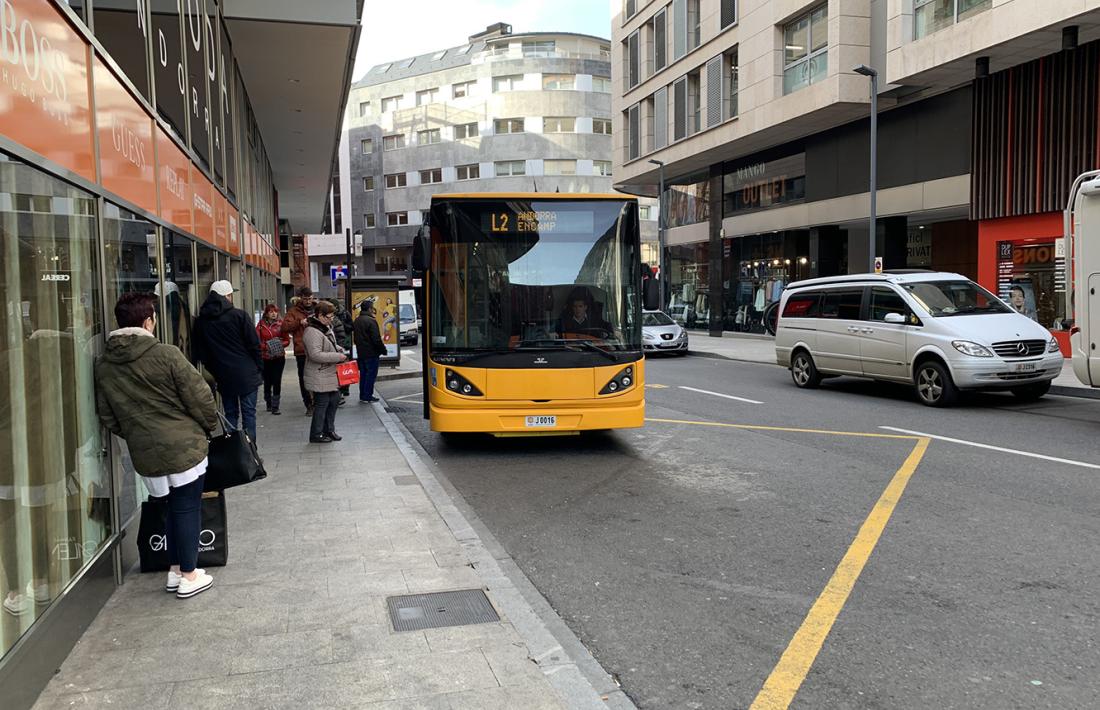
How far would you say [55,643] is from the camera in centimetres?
360

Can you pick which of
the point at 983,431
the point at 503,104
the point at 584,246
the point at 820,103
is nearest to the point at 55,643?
the point at 584,246

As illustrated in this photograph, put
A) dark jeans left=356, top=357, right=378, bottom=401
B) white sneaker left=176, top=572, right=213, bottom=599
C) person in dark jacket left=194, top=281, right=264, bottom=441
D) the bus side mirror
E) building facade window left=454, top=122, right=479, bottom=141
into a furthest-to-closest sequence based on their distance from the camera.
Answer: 1. building facade window left=454, top=122, right=479, bottom=141
2. dark jeans left=356, top=357, right=378, bottom=401
3. the bus side mirror
4. person in dark jacket left=194, top=281, right=264, bottom=441
5. white sneaker left=176, top=572, right=213, bottom=599

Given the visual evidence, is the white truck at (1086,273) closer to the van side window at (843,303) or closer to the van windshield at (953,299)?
the van windshield at (953,299)

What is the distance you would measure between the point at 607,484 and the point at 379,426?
14.6 feet

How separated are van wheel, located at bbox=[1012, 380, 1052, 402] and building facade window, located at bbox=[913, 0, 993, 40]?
9258 mm

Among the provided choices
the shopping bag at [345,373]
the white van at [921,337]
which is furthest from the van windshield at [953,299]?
the shopping bag at [345,373]

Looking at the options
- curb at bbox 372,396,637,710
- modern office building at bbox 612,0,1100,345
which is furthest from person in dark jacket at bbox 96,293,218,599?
modern office building at bbox 612,0,1100,345

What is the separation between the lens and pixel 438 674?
358 cm

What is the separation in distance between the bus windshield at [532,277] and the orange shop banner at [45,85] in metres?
4.62

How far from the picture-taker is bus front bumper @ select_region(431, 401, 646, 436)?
8766 mm

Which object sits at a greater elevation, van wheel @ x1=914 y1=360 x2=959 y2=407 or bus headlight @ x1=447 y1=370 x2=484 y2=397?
bus headlight @ x1=447 y1=370 x2=484 y2=397

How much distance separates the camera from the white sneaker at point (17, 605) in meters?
3.17

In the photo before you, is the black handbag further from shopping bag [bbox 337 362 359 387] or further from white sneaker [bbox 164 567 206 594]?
shopping bag [bbox 337 362 359 387]

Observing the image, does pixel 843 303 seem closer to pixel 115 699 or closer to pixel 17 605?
pixel 115 699
